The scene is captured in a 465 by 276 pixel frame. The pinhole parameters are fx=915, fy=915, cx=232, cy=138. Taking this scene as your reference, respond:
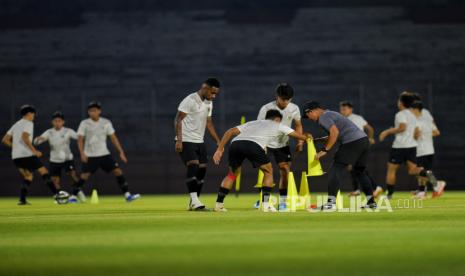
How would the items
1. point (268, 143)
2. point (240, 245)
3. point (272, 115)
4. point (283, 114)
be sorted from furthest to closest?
point (283, 114)
point (268, 143)
point (272, 115)
point (240, 245)

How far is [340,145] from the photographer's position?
13430 millimetres

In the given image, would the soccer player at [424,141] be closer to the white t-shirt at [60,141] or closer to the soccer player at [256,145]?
the soccer player at [256,145]

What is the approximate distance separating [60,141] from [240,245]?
45.6 feet

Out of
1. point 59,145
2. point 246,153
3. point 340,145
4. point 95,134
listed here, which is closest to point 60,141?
point 59,145

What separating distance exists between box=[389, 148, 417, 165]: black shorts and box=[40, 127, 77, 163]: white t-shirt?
739 cm

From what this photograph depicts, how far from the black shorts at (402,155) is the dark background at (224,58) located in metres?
9.17

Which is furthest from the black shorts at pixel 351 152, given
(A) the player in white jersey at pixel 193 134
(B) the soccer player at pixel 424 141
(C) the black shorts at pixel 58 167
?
(C) the black shorts at pixel 58 167

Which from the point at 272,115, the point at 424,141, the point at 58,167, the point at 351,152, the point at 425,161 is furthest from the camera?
the point at 58,167

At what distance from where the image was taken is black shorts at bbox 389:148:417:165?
764 inches

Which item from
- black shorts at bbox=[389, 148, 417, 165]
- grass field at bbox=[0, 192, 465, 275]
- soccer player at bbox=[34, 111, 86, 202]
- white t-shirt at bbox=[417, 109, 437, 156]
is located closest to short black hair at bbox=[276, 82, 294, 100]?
grass field at bbox=[0, 192, 465, 275]

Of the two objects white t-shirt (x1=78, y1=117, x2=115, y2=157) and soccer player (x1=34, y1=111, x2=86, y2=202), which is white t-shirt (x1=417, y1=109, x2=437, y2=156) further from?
soccer player (x1=34, y1=111, x2=86, y2=202)

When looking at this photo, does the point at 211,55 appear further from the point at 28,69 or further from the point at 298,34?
the point at 28,69

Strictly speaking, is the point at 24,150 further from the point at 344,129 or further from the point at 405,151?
the point at 344,129

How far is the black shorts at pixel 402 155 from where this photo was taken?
63.7 feet
